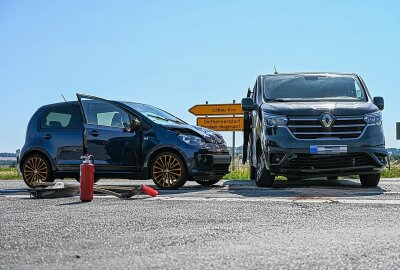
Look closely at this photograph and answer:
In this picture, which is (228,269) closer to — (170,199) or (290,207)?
(290,207)

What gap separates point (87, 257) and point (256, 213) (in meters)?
2.84

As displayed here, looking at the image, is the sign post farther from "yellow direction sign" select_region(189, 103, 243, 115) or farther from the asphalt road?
the asphalt road

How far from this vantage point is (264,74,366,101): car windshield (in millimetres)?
10578

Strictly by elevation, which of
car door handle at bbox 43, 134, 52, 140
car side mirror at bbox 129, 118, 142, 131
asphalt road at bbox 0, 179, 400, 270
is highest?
car side mirror at bbox 129, 118, 142, 131

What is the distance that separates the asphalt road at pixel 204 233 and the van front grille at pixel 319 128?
1509 millimetres

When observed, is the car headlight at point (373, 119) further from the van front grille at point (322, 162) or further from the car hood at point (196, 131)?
the car hood at point (196, 131)

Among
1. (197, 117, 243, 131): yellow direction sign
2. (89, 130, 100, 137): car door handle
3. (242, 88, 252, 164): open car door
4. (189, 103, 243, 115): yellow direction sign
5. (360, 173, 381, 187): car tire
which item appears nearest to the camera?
(360, 173, 381, 187): car tire

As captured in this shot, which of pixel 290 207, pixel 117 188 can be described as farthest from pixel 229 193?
pixel 290 207

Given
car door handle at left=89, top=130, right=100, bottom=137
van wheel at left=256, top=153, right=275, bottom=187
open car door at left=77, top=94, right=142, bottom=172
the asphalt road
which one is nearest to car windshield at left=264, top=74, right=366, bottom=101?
van wheel at left=256, top=153, right=275, bottom=187

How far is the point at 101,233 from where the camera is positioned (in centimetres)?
502

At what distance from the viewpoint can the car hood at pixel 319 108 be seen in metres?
9.63

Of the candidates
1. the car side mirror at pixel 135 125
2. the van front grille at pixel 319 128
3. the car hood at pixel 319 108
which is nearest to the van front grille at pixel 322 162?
the van front grille at pixel 319 128

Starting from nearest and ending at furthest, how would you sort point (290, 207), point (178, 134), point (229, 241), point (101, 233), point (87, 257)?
point (87, 257) → point (229, 241) → point (101, 233) → point (290, 207) → point (178, 134)

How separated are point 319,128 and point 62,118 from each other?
4643 millimetres
